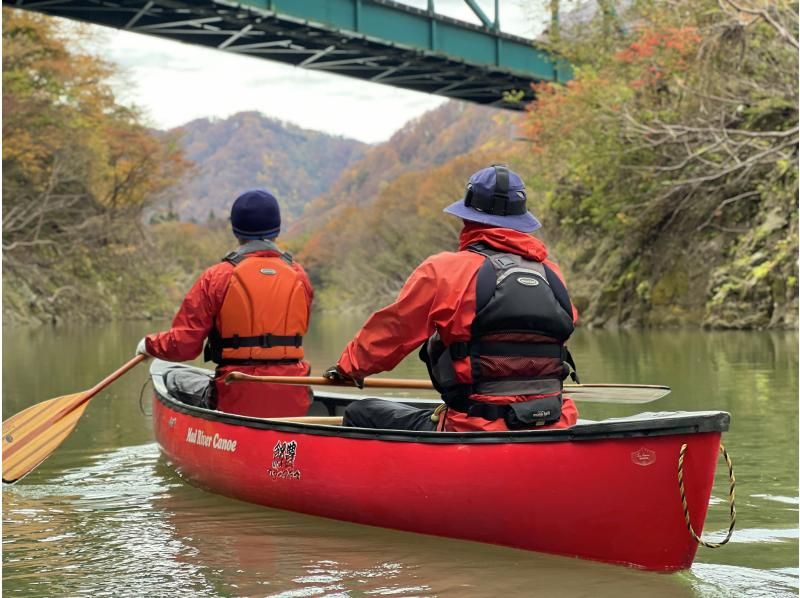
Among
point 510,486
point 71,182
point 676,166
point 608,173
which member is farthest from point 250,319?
point 71,182

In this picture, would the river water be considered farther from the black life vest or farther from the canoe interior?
the black life vest

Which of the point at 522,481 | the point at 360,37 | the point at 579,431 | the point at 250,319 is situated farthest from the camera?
the point at 360,37

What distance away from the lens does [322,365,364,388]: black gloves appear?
592cm

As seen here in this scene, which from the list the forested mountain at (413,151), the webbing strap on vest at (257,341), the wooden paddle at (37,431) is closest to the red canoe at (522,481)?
the webbing strap on vest at (257,341)

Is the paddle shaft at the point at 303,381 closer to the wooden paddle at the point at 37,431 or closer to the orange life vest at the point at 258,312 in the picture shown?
the orange life vest at the point at 258,312

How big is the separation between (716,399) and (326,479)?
5.98m

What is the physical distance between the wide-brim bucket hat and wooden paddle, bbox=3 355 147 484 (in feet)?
9.58

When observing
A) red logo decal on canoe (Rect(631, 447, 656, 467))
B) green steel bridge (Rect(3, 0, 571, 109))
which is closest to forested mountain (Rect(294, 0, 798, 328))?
green steel bridge (Rect(3, 0, 571, 109))

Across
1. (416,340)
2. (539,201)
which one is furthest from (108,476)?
(539,201)

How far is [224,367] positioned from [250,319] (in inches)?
14.4

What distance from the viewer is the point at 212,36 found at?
33.0 metres

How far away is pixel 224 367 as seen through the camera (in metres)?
7.31

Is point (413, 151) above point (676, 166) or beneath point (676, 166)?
above

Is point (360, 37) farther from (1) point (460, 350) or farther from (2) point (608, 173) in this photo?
(1) point (460, 350)
